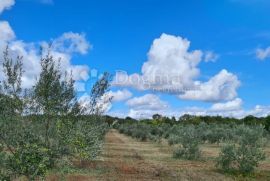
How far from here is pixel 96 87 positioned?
17.6 m

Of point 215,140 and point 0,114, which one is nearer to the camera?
point 0,114

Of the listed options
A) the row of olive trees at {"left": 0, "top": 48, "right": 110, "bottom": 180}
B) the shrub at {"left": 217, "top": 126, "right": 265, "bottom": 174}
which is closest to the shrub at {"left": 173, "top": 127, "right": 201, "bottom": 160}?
the shrub at {"left": 217, "top": 126, "right": 265, "bottom": 174}

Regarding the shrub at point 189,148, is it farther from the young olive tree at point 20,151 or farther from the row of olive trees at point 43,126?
the young olive tree at point 20,151

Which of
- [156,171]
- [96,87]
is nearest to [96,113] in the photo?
[96,87]

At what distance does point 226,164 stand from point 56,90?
580 inches

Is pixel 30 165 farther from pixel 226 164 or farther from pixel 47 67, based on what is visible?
pixel 226 164

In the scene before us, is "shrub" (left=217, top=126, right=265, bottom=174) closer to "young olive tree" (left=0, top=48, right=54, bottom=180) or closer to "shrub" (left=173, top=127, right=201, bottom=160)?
"shrub" (left=173, top=127, right=201, bottom=160)

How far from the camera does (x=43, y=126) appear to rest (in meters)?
16.1

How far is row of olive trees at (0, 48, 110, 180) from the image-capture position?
12094mm

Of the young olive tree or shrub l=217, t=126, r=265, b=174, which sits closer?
the young olive tree

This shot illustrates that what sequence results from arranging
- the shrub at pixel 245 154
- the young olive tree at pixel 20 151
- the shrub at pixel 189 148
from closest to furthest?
the young olive tree at pixel 20 151 → the shrub at pixel 245 154 → the shrub at pixel 189 148

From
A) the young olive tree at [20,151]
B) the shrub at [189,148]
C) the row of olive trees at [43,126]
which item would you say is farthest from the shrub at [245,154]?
the young olive tree at [20,151]

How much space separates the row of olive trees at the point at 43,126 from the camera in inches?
476

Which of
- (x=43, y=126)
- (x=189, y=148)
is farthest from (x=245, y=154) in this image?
(x=43, y=126)
